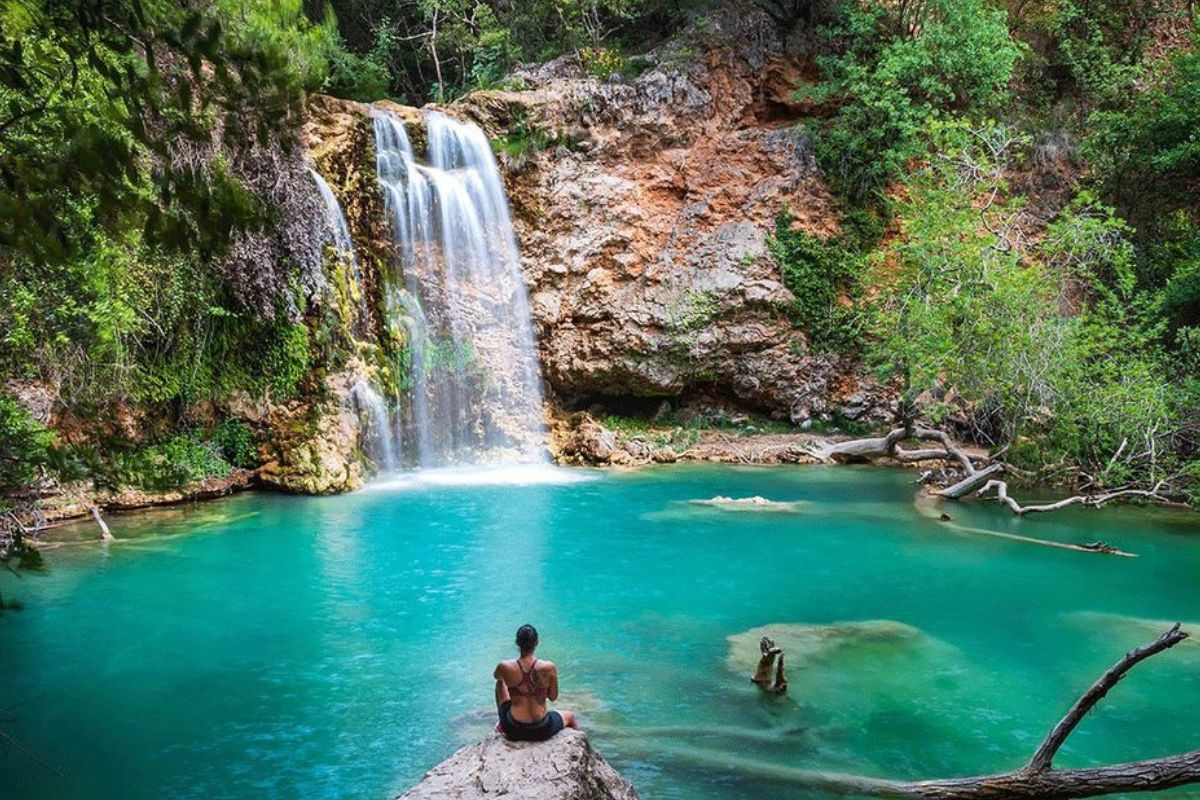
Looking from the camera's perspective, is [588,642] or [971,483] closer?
[588,642]

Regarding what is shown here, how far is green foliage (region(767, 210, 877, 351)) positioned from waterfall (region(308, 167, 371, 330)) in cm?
1027

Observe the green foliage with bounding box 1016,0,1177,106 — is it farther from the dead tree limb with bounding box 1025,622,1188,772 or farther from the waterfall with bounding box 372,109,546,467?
the dead tree limb with bounding box 1025,622,1188,772

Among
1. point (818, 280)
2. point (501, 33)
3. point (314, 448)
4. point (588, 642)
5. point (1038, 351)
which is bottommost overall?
point (588, 642)

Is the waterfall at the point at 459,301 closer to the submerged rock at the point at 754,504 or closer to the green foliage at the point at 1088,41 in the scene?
the submerged rock at the point at 754,504

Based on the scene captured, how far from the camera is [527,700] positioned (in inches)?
212

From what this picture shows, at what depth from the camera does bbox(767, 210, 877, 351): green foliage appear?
2328 cm

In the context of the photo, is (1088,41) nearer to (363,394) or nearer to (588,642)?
(363,394)

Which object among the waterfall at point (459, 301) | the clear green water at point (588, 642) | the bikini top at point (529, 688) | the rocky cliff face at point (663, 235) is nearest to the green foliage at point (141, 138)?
the bikini top at point (529, 688)

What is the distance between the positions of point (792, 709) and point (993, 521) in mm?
8929

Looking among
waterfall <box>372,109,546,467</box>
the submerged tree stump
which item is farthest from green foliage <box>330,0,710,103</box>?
the submerged tree stump

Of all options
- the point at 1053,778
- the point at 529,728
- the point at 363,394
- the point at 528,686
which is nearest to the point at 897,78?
the point at 363,394

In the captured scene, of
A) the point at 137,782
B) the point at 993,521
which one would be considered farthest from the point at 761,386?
the point at 137,782

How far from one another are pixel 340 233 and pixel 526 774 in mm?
16014

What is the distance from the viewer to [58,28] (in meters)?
2.88
